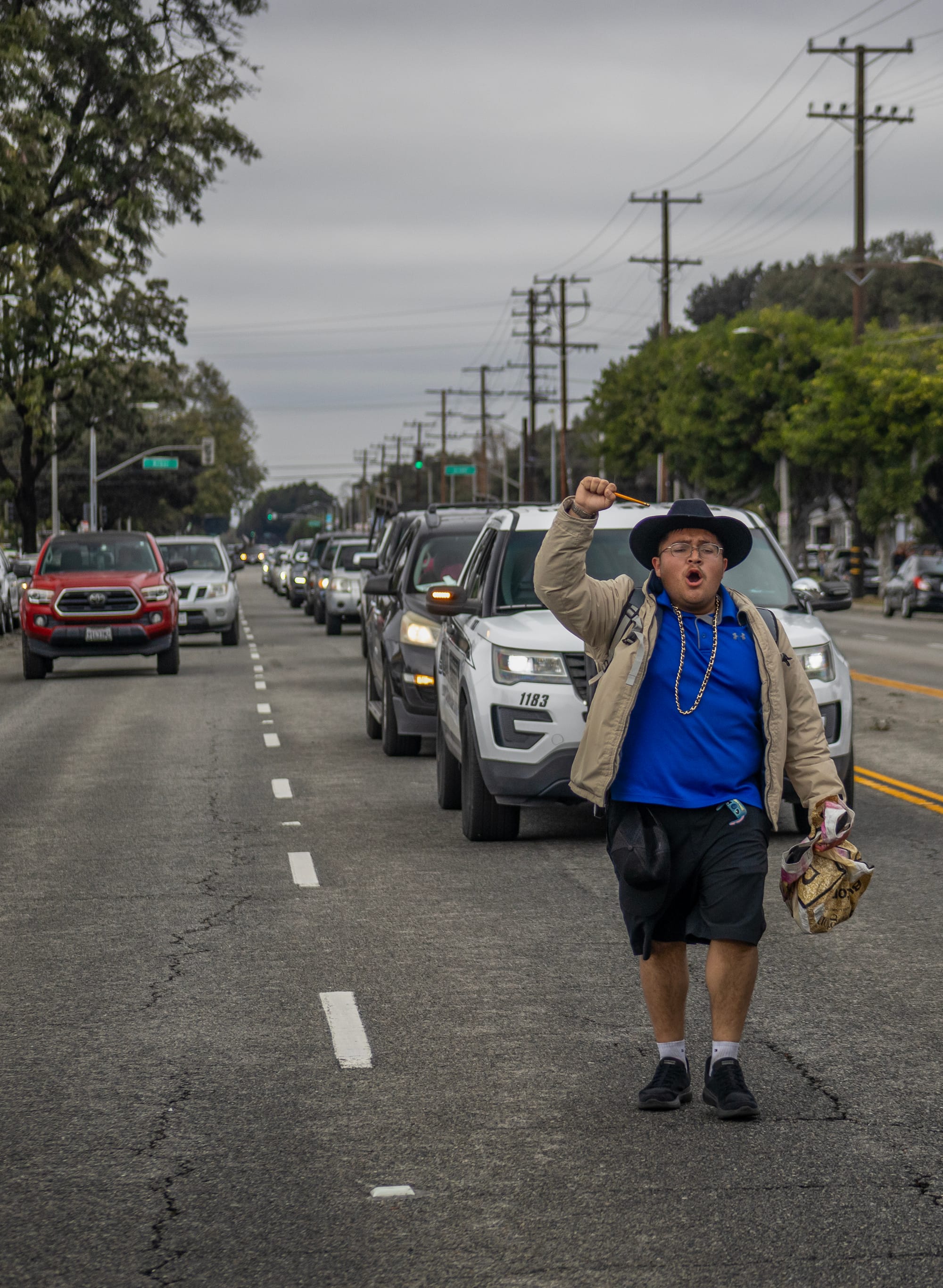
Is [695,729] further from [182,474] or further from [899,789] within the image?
[182,474]

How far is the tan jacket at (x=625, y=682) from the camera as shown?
17.3 ft

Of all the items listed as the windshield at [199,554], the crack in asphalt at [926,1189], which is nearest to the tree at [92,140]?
the windshield at [199,554]

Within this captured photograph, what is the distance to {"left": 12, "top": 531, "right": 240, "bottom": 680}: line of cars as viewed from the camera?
24328mm

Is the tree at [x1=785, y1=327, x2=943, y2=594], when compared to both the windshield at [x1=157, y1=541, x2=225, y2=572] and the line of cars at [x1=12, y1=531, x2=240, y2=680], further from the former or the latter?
the line of cars at [x1=12, y1=531, x2=240, y2=680]

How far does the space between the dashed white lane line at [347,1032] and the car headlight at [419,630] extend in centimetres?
761

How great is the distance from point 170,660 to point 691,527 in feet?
66.1

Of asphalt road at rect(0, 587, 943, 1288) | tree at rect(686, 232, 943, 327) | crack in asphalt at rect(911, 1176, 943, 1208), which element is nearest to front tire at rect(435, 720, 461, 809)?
asphalt road at rect(0, 587, 943, 1288)

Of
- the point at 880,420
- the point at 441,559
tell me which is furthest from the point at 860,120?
the point at 441,559

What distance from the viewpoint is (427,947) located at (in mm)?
7727

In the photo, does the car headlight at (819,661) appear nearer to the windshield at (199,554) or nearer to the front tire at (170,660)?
the front tire at (170,660)

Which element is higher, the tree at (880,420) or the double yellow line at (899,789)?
the tree at (880,420)

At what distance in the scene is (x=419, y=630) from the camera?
1448 cm

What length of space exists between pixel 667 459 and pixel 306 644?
46.7m

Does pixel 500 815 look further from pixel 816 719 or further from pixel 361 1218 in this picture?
pixel 361 1218
